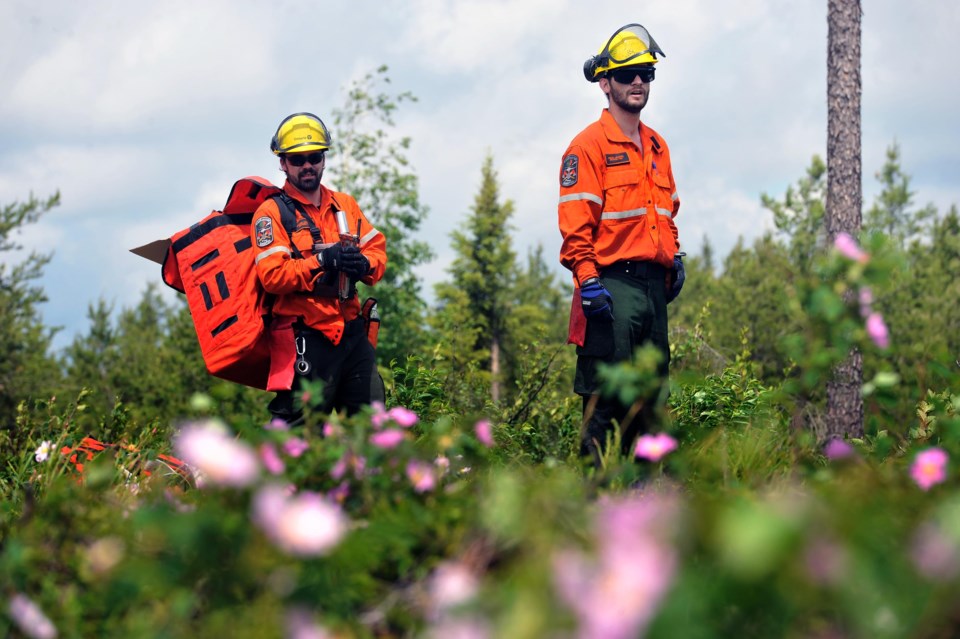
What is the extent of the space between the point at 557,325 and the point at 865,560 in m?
39.9

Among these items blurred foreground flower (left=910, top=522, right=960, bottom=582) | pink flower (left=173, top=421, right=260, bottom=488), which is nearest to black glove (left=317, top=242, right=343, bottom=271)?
pink flower (left=173, top=421, right=260, bottom=488)

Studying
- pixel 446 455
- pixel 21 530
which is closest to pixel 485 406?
pixel 446 455

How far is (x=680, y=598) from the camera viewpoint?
1382 millimetres

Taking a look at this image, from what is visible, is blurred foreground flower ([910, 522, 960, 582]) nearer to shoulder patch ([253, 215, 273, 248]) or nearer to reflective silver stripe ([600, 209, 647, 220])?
Answer: reflective silver stripe ([600, 209, 647, 220])

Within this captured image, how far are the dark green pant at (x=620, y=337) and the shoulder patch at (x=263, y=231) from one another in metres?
1.70

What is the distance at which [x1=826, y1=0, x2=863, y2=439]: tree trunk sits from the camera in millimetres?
8875

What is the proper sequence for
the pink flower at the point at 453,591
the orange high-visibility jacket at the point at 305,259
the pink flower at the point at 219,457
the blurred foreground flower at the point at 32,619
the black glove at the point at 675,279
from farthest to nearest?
the black glove at the point at 675,279
the orange high-visibility jacket at the point at 305,259
the blurred foreground flower at the point at 32,619
the pink flower at the point at 219,457
the pink flower at the point at 453,591

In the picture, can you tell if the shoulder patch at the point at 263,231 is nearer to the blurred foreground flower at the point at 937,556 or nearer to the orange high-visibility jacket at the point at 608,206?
the orange high-visibility jacket at the point at 608,206

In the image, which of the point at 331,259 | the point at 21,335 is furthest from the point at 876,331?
the point at 21,335

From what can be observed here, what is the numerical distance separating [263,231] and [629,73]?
2.11 meters

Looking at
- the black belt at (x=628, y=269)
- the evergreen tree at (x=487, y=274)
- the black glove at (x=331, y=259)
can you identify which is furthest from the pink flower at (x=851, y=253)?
the evergreen tree at (x=487, y=274)

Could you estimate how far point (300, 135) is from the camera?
17.2ft

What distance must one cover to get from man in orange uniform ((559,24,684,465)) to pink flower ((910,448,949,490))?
2652 millimetres

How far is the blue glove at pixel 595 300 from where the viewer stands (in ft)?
16.4
